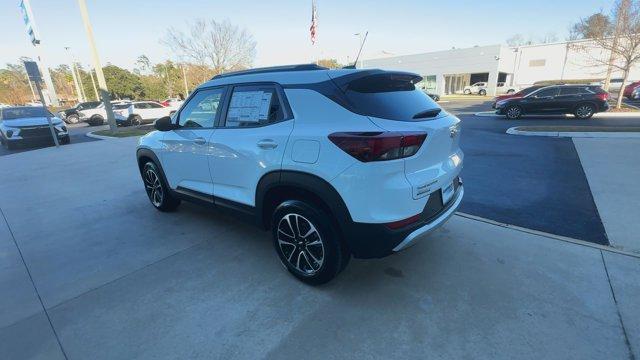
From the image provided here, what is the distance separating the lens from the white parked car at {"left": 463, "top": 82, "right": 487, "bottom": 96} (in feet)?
134

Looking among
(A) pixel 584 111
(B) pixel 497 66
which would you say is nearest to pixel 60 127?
(A) pixel 584 111

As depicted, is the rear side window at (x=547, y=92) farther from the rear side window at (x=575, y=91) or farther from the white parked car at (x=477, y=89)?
the white parked car at (x=477, y=89)

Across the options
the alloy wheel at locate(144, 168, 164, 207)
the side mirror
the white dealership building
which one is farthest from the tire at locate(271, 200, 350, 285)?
the white dealership building

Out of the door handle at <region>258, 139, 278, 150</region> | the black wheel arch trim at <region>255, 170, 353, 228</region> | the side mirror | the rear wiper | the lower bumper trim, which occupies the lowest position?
the lower bumper trim

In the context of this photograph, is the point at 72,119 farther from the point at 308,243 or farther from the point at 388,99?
the point at 388,99

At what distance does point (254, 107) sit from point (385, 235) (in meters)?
1.70

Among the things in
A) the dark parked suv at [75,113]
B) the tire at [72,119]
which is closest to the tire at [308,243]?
the dark parked suv at [75,113]

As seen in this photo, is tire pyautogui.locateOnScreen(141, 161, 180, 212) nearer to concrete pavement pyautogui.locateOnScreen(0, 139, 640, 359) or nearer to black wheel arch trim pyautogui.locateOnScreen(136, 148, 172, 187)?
black wheel arch trim pyautogui.locateOnScreen(136, 148, 172, 187)

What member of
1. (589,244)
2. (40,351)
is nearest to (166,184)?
(40,351)

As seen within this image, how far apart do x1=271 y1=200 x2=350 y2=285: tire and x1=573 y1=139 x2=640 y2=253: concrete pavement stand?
3003 mm

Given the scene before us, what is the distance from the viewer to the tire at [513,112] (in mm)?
14907

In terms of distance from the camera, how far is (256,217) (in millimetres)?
3178

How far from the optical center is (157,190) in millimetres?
4754

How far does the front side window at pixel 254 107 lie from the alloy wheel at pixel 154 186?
2.02 meters
